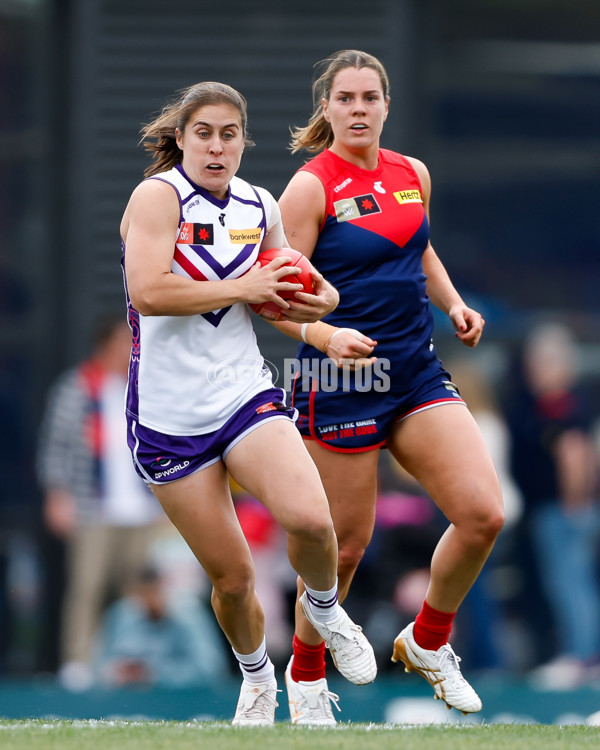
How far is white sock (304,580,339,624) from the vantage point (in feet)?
17.1

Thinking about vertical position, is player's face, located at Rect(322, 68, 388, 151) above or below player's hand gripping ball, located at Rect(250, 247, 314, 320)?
above

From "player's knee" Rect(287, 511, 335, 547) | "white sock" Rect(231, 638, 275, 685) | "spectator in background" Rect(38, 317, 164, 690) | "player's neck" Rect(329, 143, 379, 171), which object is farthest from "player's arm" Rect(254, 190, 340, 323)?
"spectator in background" Rect(38, 317, 164, 690)

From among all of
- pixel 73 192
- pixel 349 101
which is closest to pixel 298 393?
pixel 349 101

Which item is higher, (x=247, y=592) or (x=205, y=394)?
(x=205, y=394)

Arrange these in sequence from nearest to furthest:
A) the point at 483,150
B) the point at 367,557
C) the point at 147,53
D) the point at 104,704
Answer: the point at 104,704 → the point at 367,557 → the point at 147,53 → the point at 483,150

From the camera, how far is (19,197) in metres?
9.80

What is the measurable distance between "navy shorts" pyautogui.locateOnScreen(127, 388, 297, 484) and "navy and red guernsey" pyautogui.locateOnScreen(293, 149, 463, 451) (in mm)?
516

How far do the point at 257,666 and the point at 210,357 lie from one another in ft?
4.11

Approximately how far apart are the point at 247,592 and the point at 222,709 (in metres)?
2.64

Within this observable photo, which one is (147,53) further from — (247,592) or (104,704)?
(247,592)

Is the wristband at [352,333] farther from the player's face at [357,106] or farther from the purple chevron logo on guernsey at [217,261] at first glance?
the player's face at [357,106]

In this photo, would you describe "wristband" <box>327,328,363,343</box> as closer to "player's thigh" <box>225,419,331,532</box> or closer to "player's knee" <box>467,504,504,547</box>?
"player's thigh" <box>225,419,331,532</box>

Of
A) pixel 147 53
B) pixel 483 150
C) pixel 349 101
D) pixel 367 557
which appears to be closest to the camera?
pixel 349 101

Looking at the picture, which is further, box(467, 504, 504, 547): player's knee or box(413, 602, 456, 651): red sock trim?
box(413, 602, 456, 651): red sock trim
